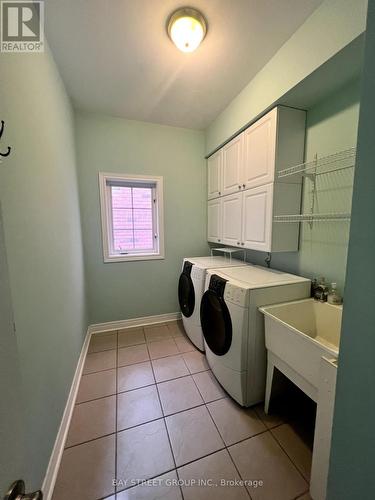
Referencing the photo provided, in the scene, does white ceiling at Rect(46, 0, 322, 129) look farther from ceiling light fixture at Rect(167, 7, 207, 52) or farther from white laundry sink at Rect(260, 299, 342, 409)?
white laundry sink at Rect(260, 299, 342, 409)

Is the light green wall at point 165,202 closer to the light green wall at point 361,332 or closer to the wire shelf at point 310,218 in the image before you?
the wire shelf at point 310,218

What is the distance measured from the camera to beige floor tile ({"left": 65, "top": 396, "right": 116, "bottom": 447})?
4.32ft

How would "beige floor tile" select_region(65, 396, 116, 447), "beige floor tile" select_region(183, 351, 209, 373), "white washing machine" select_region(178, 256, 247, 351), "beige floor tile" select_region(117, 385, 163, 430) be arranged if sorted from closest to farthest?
"beige floor tile" select_region(65, 396, 116, 447)
"beige floor tile" select_region(117, 385, 163, 430)
"beige floor tile" select_region(183, 351, 209, 373)
"white washing machine" select_region(178, 256, 247, 351)

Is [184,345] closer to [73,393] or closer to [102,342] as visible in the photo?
[102,342]

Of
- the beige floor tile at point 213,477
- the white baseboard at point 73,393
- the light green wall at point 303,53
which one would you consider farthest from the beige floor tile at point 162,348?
the light green wall at point 303,53

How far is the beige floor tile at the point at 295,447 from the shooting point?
45.3 inches

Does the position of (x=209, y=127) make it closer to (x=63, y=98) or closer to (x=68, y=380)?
(x=63, y=98)

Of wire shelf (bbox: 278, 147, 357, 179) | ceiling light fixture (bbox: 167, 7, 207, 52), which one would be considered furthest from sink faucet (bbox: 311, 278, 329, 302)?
ceiling light fixture (bbox: 167, 7, 207, 52)

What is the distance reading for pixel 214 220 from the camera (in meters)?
2.70

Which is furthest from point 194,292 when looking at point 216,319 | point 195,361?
point 195,361

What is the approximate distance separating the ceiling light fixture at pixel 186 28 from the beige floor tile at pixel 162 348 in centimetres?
264

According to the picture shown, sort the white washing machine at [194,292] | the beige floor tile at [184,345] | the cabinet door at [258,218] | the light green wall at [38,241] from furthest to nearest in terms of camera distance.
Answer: the beige floor tile at [184,345] → the white washing machine at [194,292] → the cabinet door at [258,218] → the light green wall at [38,241]

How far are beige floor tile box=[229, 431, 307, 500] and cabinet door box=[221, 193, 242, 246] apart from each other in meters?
1.59

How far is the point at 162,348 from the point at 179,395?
2.21 feet
